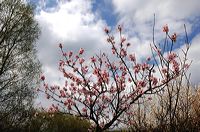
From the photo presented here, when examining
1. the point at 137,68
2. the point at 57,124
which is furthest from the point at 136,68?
the point at 57,124

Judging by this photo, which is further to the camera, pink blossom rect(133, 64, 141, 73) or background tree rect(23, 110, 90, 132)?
background tree rect(23, 110, 90, 132)

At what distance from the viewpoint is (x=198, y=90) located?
6.98 m

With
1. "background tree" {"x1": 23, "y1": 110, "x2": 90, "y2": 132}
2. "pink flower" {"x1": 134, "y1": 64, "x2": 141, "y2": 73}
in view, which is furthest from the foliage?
"pink flower" {"x1": 134, "y1": 64, "x2": 141, "y2": 73}

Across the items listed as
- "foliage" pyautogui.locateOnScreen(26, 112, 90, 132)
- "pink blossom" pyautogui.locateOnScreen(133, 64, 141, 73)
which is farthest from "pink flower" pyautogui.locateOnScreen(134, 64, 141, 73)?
"foliage" pyautogui.locateOnScreen(26, 112, 90, 132)

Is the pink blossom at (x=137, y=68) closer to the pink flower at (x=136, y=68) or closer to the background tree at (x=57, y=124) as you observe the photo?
the pink flower at (x=136, y=68)

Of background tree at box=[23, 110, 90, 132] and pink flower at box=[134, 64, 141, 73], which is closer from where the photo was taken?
pink flower at box=[134, 64, 141, 73]

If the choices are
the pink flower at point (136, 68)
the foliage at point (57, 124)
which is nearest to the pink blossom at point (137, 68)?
the pink flower at point (136, 68)

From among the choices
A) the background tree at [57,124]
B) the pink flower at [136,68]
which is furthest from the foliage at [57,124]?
the pink flower at [136,68]

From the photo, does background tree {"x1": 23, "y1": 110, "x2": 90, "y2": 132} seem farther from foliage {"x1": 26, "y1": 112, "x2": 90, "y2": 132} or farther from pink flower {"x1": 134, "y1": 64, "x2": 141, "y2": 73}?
pink flower {"x1": 134, "y1": 64, "x2": 141, "y2": 73}

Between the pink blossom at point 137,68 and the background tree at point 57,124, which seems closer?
the pink blossom at point 137,68

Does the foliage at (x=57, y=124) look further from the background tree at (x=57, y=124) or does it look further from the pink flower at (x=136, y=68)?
the pink flower at (x=136, y=68)

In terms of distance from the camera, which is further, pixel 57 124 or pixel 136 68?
pixel 57 124

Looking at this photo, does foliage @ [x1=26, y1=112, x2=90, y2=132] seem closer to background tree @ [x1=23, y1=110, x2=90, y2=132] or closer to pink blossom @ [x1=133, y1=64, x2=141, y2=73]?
background tree @ [x1=23, y1=110, x2=90, y2=132]

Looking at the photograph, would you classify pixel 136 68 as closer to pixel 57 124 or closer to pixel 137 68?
pixel 137 68
